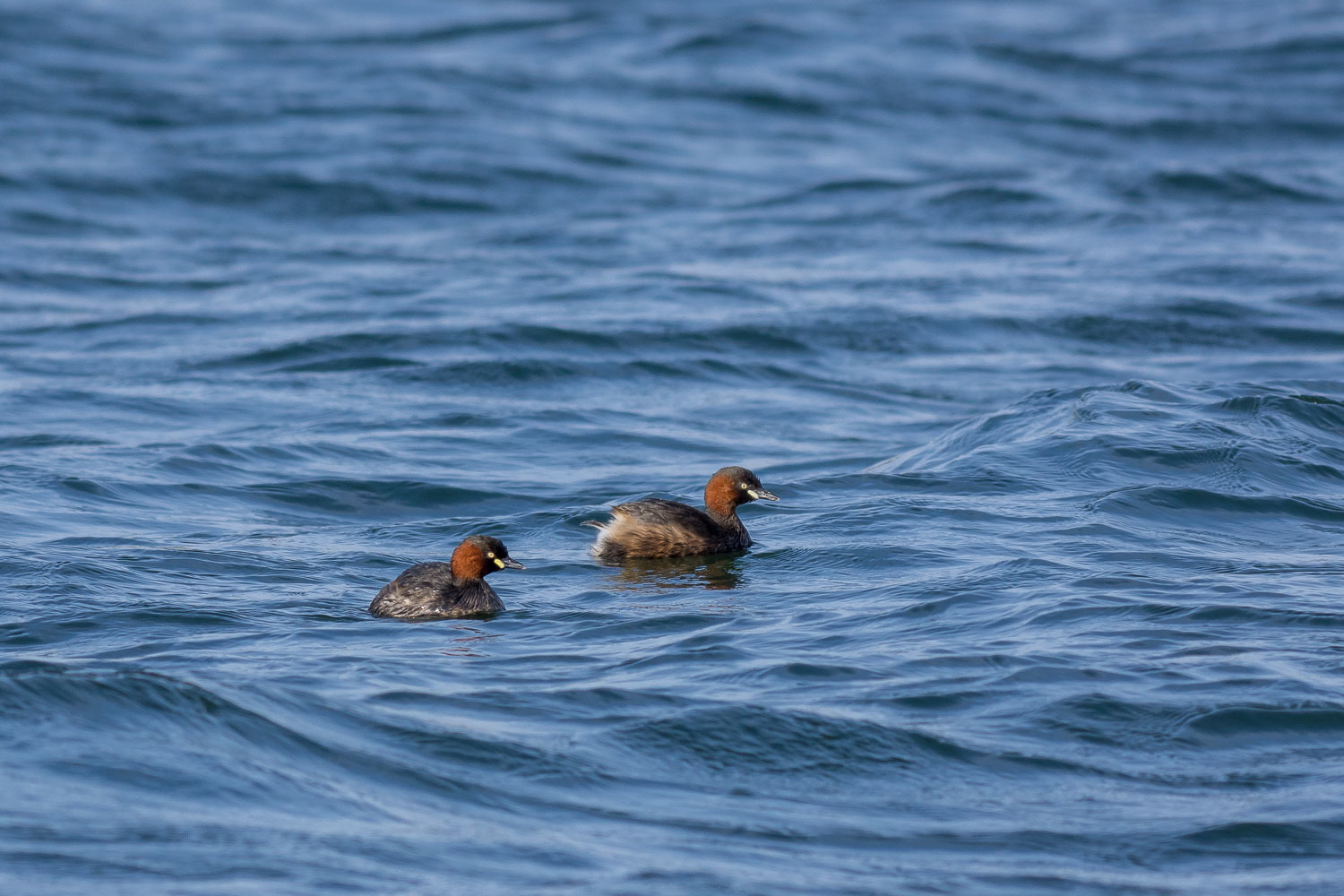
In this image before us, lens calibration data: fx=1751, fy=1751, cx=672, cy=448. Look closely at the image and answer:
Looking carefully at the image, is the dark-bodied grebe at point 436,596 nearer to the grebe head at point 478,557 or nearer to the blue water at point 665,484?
the grebe head at point 478,557

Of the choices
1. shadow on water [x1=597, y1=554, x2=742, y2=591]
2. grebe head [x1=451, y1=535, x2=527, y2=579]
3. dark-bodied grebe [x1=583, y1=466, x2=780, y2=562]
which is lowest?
shadow on water [x1=597, y1=554, x2=742, y2=591]

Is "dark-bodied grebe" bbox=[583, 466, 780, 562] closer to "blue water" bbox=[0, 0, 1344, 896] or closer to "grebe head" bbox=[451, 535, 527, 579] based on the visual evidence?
"blue water" bbox=[0, 0, 1344, 896]

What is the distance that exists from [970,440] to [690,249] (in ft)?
35.1

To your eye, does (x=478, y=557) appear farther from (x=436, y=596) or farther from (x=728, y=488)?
(x=728, y=488)

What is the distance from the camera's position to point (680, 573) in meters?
11.5

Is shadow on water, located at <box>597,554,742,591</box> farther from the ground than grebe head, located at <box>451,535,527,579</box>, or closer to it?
closer to it

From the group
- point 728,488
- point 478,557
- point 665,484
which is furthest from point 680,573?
point 665,484

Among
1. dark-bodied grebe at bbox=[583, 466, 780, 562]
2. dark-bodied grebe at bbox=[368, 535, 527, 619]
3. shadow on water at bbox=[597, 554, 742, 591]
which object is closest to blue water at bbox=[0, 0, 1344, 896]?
shadow on water at bbox=[597, 554, 742, 591]

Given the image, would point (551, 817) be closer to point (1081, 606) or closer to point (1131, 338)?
point (1081, 606)

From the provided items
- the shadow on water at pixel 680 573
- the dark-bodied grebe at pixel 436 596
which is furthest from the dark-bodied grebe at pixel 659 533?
the dark-bodied grebe at pixel 436 596

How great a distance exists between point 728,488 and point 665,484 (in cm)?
200

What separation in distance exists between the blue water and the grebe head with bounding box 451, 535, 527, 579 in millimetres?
350

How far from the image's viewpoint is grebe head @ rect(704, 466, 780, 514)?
12.1 metres

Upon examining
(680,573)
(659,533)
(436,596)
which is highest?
(436,596)
